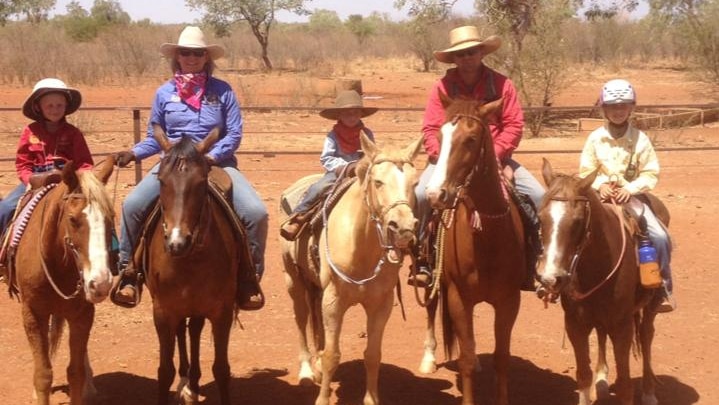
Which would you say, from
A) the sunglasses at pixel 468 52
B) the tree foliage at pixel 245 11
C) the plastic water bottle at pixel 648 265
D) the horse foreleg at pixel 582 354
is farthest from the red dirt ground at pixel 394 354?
the tree foliage at pixel 245 11

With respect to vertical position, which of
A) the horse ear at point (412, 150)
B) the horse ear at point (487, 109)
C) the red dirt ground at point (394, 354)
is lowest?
the red dirt ground at point (394, 354)

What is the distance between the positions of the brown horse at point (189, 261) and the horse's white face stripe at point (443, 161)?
1.29 m

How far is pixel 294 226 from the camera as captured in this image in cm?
580

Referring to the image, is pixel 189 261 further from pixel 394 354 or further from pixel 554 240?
pixel 394 354

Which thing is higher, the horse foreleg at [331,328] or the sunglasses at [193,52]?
the sunglasses at [193,52]

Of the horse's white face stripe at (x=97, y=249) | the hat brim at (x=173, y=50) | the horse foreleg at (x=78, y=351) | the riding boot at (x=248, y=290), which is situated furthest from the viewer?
the hat brim at (x=173, y=50)

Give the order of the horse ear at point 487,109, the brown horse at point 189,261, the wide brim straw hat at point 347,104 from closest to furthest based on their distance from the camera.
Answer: the brown horse at point 189,261 < the horse ear at point 487,109 < the wide brim straw hat at point 347,104

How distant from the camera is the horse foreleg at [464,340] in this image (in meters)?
5.25

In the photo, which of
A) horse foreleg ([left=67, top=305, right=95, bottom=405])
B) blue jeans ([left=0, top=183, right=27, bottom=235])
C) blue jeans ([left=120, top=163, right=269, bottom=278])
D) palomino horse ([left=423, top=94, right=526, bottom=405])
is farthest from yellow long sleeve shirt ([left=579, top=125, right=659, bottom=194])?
blue jeans ([left=0, top=183, right=27, bottom=235])

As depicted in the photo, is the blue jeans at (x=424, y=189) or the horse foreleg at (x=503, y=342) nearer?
the horse foreleg at (x=503, y=342)

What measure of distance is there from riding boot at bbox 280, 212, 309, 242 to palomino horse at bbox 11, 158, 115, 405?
1.24m

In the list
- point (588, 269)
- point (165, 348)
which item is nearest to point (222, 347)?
point (165, 348)

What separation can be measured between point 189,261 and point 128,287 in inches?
22.9

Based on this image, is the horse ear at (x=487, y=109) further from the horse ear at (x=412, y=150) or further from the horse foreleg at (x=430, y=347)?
the horse foreleg at (x=430, y=347)
